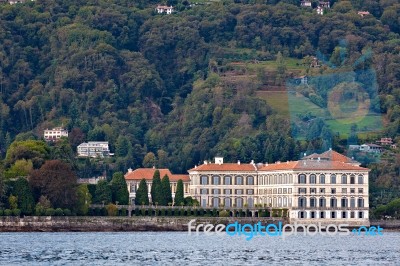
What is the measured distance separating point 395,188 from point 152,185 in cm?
2940

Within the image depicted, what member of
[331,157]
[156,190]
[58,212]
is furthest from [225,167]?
[58,212]

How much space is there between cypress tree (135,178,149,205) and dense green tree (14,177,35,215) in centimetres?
1656

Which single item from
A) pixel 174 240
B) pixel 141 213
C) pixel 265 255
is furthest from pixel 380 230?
pixel 265 255

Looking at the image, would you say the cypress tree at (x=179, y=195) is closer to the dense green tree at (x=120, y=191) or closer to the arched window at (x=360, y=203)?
the dense green tree at (x=120, y=191)

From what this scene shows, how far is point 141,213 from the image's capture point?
524 ft

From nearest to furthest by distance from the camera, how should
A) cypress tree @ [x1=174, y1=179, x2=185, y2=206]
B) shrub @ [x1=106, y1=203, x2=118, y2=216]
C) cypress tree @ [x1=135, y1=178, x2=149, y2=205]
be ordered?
1. shrub @ [x1=106, y1=203, x2=118, y2=216]
2. cypress tree @ [x1=135, y1=178, x2=149, y2=205]
3. cypress tree @ [x1=174, y1=179, x2=185, y2=206]

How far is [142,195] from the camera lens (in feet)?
538

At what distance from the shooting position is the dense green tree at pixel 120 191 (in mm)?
161875

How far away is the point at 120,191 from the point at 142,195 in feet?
7.59

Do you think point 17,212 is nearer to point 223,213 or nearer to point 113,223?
point 113,223

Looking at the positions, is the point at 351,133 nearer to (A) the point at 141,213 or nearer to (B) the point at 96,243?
(A) the point at 141,213

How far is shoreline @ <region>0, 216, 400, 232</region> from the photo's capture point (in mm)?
142625

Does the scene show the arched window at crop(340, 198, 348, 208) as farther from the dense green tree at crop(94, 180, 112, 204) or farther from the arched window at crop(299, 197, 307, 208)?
the dense green tree at crop(94, 180, 112, 204)

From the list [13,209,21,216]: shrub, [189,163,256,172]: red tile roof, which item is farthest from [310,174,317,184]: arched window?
[13,209,21,216]: shrub
